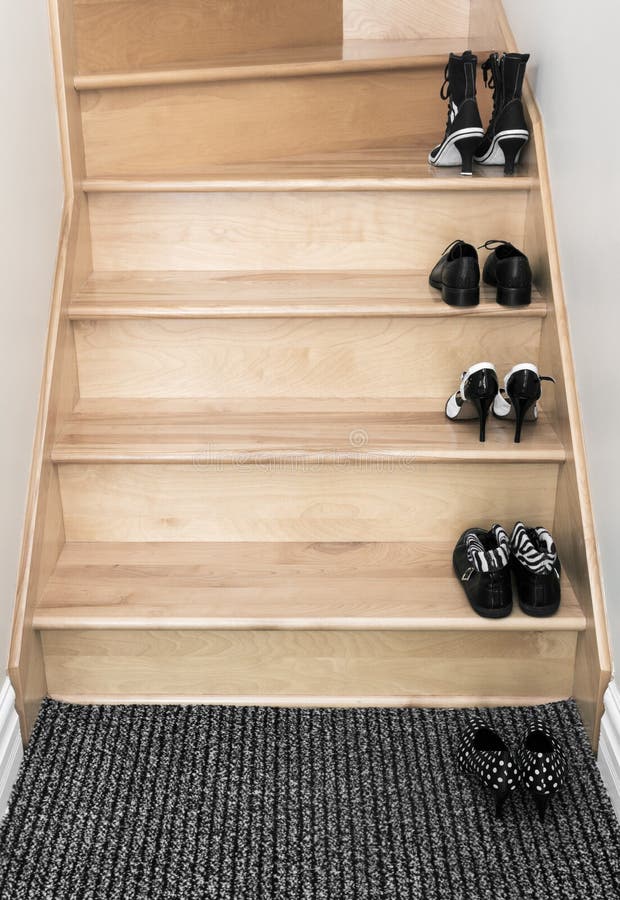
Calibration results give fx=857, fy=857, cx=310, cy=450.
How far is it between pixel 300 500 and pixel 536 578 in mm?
476

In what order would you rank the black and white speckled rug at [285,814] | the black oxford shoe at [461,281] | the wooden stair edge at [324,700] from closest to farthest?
1. the black and white speckled rug at [285,814]
2. the wooden stair edge at [324,700]
3. the black oxford shoe at [461,281]

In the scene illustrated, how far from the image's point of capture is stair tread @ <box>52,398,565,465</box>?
1.63 m

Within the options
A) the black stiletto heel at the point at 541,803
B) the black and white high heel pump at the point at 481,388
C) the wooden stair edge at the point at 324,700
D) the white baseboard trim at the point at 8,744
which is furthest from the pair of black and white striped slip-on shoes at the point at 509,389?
the white baseboard trim at the point at 8,744

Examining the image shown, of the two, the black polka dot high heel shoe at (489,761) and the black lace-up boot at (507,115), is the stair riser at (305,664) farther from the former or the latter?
the black lace-up boot at (507,115)

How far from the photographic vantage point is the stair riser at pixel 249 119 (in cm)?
197

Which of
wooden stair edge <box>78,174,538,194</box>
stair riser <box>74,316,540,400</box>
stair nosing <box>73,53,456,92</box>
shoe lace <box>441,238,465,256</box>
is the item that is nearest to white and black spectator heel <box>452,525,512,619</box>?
stair riser <box>74,316,540,400</box>

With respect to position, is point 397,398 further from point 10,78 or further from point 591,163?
point 10,78

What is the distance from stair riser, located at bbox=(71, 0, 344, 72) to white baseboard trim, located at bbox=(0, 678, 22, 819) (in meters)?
1.66

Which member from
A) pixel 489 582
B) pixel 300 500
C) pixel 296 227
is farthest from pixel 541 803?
pixel 296 227

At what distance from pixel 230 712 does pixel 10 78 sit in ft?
3.97

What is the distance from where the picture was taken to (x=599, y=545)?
1505mm

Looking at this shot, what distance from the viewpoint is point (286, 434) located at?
1.69 meters

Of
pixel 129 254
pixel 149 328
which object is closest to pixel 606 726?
pixel 149 328

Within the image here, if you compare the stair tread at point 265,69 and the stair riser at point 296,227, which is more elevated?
the stair tread at point 265,69
